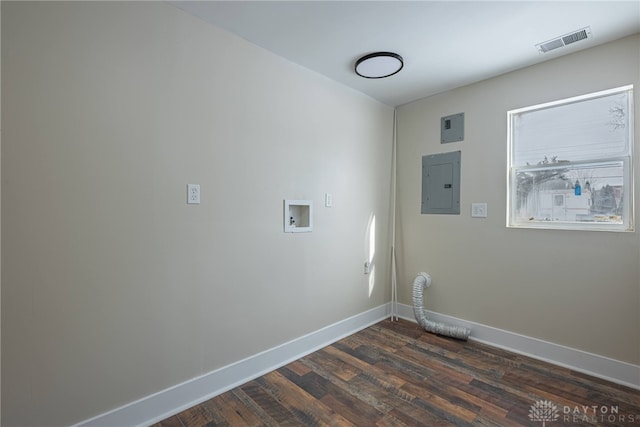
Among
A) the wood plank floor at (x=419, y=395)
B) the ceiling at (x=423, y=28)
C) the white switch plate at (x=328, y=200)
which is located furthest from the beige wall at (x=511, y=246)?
the white switch plate at (x=328, y=200)

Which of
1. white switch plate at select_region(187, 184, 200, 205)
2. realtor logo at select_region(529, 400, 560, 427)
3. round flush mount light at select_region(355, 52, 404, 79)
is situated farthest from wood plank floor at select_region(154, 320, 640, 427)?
round flush mount light at select_region(355, 52, 404, 79)

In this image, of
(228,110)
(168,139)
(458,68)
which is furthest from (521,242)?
(168,139)

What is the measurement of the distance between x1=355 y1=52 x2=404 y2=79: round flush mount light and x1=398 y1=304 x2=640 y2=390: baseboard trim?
243 cm

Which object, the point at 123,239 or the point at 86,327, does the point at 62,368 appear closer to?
the point at 86,327

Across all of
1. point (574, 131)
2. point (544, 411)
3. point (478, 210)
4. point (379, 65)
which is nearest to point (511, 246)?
point (478, 210)

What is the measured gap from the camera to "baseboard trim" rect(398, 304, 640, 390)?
80.0 inches

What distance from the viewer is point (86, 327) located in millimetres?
1492

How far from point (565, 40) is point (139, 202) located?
120 inches

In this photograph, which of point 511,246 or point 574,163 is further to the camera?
point 511,246

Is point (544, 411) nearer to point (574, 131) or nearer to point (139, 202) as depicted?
point (574, 131)

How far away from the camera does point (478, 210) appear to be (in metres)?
2.75

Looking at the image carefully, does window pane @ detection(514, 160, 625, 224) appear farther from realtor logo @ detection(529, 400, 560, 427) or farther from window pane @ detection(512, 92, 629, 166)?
realtor logo @ detection(529, 400, 560, 427)

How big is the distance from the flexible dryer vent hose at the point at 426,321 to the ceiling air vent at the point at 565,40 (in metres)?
2.18

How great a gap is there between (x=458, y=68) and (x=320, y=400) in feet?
9.16
